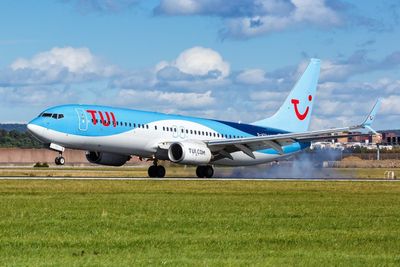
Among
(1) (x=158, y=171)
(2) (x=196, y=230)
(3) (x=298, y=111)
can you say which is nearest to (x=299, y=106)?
(3) (x=298, y=111)

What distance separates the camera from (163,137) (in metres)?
59.2

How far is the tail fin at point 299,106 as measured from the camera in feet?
233

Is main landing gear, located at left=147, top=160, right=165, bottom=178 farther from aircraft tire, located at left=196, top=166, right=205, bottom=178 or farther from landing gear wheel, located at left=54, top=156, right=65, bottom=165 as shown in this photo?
landing gear wheel, located at left=54, top=156, right=65, bottom=165

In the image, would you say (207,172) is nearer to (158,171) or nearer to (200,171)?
(200,171)

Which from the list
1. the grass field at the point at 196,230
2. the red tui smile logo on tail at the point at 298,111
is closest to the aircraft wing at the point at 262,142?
the red tui smile logo on tail at the point at 298,111

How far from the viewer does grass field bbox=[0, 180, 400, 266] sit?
52.7 feet

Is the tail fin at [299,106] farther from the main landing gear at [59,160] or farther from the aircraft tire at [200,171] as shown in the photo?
the main landing gear at [59,160]

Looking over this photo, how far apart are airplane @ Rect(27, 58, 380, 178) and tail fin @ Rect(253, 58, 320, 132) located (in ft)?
0.81

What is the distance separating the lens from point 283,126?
70.9 m

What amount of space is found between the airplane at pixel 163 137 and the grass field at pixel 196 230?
61.1 feet

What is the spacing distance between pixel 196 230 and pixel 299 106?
2055 inches

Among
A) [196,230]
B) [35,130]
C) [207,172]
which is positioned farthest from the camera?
[207,172]

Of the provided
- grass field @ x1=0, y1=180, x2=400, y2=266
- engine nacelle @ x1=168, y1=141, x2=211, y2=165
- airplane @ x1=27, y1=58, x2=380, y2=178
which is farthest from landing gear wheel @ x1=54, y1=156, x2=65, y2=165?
grass field @ x1=0, y1=180, x2=400, y2=266

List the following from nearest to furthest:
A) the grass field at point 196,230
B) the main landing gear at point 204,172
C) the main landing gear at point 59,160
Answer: the grass field at point 196,230 < the main landing gear at point 59,160 < the main landing gear at point 204,172
